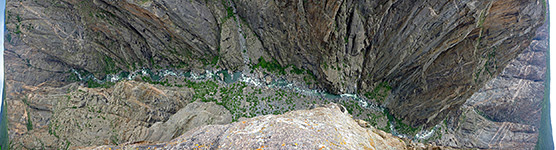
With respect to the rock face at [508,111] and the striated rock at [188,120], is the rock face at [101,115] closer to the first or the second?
the striated rock at [188,120]

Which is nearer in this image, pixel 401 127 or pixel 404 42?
pixel 404 42

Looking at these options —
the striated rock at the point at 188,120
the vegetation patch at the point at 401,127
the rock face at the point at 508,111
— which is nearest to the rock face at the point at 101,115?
the striated rock at the point at 188,120

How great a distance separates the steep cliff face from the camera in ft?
65.9

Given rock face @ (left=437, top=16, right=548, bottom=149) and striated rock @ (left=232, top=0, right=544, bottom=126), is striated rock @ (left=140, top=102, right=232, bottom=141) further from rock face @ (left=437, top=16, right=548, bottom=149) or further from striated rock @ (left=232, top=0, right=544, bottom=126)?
rock face @ (left=437, top=16, right=548, bottom=149)

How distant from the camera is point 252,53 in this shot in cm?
2577

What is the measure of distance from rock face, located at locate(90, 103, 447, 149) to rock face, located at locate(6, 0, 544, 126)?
12.9 m

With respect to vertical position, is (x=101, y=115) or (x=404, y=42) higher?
(x=404, y=42)

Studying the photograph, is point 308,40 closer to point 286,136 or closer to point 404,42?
point 404,42

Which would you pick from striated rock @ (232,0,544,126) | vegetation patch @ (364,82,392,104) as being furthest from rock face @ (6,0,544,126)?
vegetation patch @ (364,82,392,104)

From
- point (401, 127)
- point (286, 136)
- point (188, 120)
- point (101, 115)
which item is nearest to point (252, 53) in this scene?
point (188, 120)

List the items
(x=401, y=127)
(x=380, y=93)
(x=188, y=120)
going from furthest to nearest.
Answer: (x=401, y=127) < (x=380, y=93) < (x=188, y=120)

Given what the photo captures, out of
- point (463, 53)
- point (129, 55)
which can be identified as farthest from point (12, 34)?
point (463, 53)

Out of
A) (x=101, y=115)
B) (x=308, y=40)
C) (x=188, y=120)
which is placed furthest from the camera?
(x=308, y=40)

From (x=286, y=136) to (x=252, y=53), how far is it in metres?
17.3
